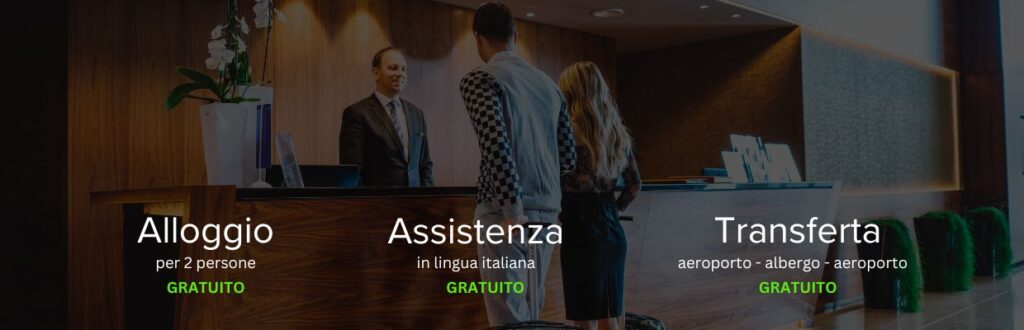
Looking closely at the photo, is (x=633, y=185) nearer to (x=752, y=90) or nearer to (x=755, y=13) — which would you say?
(x=755, y=13)

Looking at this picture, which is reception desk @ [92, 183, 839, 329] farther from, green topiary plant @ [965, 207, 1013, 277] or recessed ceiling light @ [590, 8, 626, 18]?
green topiary plant @ [965, 207, 1013, 277]

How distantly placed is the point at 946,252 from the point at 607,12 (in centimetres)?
335

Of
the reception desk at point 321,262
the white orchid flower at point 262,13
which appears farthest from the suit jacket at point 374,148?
the white orchid flower at point 262,13

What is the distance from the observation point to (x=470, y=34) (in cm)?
567

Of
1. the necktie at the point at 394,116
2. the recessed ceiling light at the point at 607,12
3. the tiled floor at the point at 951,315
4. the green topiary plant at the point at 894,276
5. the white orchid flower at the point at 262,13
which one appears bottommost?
the tiled floor at the point at 951,315

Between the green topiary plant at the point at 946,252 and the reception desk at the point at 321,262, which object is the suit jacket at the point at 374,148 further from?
the green topiary plant at the point at 946,252

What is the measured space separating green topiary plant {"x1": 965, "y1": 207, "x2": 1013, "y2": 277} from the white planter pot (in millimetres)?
6777

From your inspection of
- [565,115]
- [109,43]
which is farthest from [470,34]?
[565,115]

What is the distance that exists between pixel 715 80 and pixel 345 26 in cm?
336

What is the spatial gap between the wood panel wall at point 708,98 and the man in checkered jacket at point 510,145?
13.7ft

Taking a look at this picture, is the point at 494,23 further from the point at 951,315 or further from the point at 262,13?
the point at 951,315

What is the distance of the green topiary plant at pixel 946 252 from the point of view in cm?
632

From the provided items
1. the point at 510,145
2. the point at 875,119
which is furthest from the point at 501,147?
the point at 875,119

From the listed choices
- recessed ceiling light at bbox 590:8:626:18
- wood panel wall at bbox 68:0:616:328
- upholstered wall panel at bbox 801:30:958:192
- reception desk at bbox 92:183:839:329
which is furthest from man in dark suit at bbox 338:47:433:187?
upholstered wall panel at bbox 801:30:958:192
